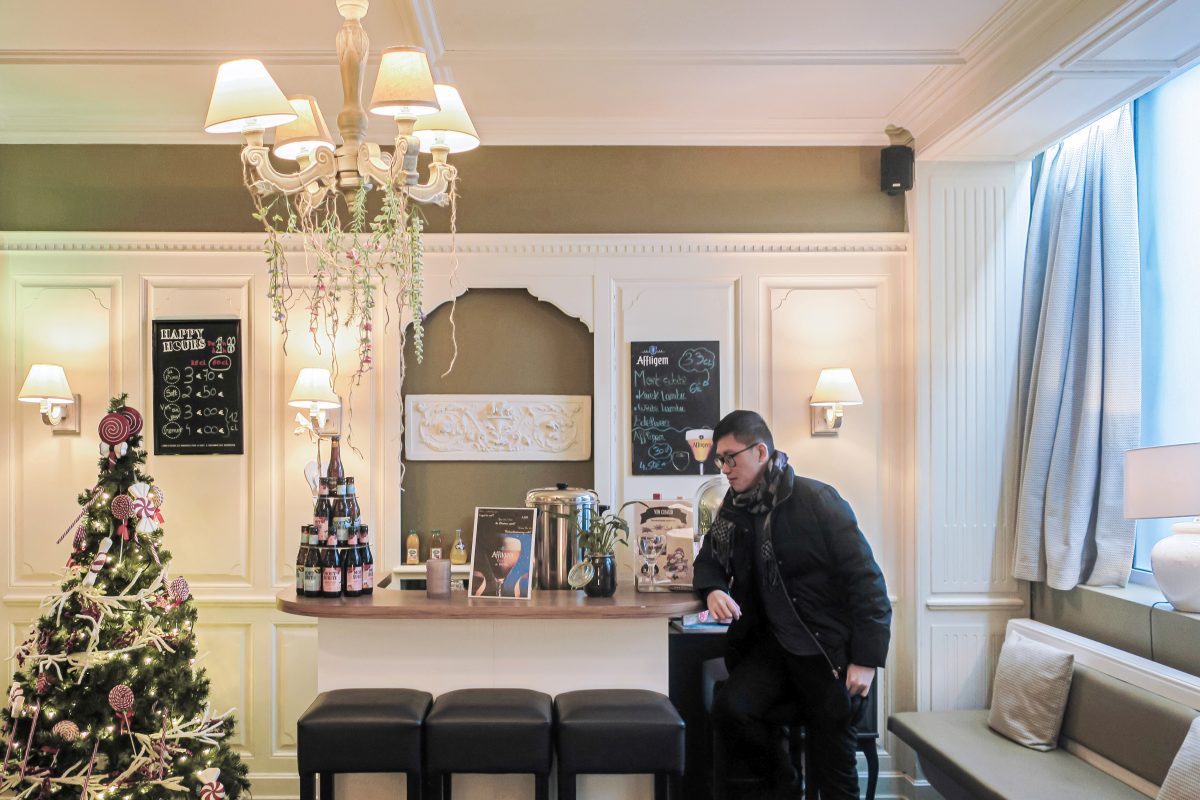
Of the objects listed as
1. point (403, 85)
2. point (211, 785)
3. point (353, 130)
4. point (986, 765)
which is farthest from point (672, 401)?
point (211, 785)

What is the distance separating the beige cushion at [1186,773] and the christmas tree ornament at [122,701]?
3.45 m

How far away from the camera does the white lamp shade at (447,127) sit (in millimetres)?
2506

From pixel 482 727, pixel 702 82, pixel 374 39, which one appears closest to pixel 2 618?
pixel 482 727

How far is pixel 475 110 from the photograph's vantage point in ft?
13.9

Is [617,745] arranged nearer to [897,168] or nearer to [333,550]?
[333,550]

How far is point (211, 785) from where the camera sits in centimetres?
333

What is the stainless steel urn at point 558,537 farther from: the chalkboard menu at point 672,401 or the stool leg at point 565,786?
the chalkboard menu at point 672,401

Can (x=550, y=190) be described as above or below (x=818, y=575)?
above

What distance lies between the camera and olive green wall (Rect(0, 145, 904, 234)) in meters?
4.38

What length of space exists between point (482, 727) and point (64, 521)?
276 cm

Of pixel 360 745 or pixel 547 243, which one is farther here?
pixel 547 243

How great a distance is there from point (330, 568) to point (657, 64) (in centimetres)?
241

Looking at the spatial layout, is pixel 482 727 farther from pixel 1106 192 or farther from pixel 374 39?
pixel 1106 192

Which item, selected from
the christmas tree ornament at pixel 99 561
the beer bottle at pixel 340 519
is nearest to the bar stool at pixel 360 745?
the beer bottle at pixel 340 519
